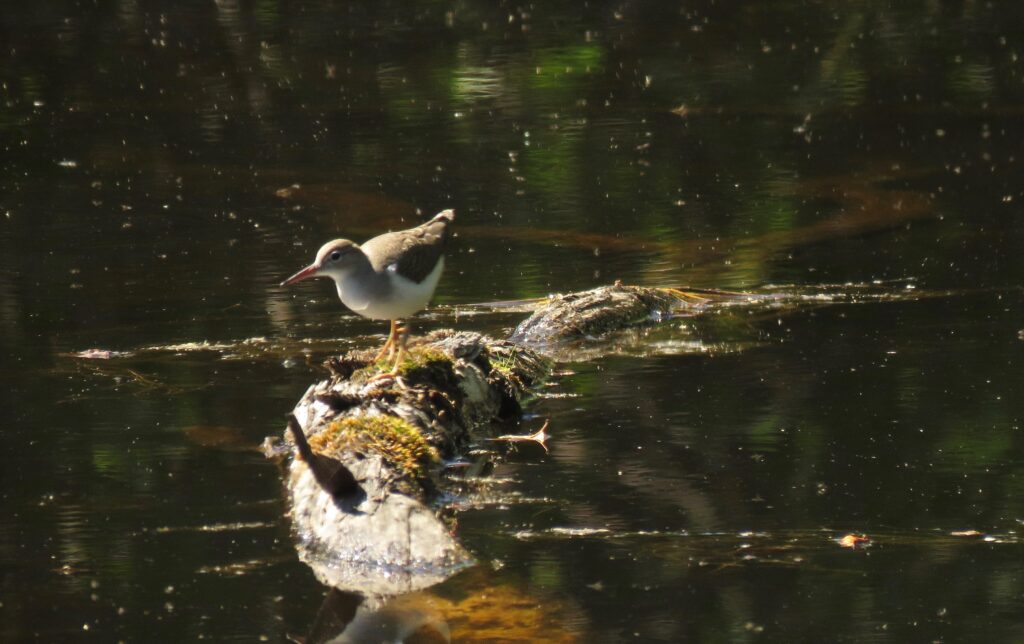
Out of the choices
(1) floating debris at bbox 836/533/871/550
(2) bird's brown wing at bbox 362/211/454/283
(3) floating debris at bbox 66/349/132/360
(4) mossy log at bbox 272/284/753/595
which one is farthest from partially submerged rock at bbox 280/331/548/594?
(3) floating debris at bbox 66/349/132/360

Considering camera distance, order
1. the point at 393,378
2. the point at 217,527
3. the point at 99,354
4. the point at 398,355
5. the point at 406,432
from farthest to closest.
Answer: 1. the point at 99,354
2. the point at 398,355
3. the point at 393,378
4. the point at 406,432
5. the point at 217,527

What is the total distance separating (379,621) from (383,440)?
4.03ft

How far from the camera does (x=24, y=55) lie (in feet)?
61.5

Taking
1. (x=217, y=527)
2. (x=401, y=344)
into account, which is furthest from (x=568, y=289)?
(x=217, y=527)

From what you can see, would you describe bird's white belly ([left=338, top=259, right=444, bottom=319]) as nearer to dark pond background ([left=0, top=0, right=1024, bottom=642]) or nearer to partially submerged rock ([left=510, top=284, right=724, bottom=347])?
dark pond background ([left=0, top=0, right=1024, bottom=642])

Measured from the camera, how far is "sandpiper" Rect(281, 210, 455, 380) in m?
7.25

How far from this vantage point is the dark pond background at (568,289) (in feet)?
19.5

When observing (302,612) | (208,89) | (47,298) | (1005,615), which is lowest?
(1005,615)

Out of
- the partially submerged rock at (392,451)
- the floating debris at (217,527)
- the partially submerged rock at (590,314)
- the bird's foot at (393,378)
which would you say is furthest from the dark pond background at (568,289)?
the bird's foot at (393,378)

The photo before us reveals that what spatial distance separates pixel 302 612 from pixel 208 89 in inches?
472

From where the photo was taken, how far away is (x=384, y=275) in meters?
7.32

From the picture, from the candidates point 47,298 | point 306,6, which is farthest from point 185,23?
point 47,298

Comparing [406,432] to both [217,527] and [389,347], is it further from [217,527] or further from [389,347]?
[389,347]

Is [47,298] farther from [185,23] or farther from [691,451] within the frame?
[185,23]
